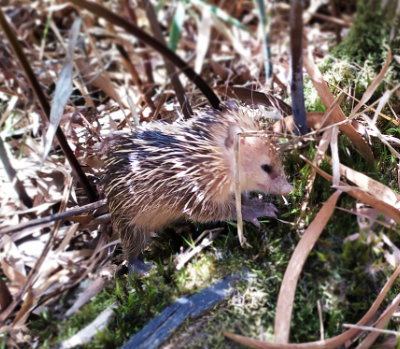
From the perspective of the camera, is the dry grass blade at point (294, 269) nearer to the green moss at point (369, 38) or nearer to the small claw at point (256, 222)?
the small claw at point (256, 222)

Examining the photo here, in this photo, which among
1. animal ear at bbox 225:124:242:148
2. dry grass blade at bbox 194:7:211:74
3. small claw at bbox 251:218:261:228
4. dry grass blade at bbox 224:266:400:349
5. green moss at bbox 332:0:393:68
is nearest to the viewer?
dry grass blade at bbox 224:266:400:349

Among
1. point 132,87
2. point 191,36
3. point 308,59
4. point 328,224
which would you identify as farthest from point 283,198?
point 191,36

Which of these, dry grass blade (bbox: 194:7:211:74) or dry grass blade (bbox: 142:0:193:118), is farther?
dry grass blade (bbox: 194:7:211:74)

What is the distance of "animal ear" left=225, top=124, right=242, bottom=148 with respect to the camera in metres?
2.25

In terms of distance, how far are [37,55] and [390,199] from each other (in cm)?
350

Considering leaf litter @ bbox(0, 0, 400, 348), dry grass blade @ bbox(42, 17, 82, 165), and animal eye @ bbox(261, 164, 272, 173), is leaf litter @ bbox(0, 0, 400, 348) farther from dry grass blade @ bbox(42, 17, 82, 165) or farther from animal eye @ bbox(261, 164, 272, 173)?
animal eye @ bbox(261, 164, 272, 173)

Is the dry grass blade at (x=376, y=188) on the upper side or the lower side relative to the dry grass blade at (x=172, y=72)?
lower

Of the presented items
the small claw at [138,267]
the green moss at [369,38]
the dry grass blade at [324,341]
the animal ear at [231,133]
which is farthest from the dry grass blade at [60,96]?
the green moss at [369,38]

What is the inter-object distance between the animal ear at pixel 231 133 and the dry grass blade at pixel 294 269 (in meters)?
0.60

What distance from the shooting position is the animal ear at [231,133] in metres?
2.25

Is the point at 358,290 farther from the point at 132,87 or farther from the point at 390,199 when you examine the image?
the point at 132,87

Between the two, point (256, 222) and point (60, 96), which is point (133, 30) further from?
point (256, 222)

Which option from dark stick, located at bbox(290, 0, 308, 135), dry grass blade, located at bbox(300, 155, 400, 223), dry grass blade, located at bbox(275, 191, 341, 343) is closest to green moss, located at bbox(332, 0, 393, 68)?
dark stick, located at bbox(290, 0, 308, 135)

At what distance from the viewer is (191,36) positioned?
461 cm
